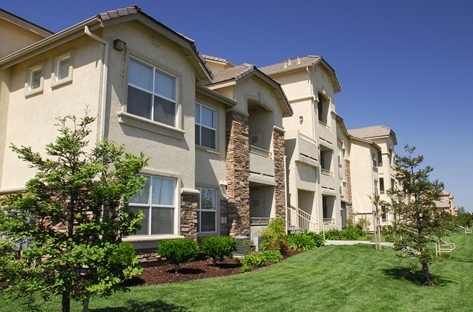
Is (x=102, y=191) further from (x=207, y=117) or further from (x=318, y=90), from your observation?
(x=318, y=90)

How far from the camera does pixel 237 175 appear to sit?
17.3 meters

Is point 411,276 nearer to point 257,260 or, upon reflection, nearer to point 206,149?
point 257,260

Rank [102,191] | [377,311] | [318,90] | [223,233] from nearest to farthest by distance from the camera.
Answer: [102,191]
[377,311]
[223,233]
[318,90]

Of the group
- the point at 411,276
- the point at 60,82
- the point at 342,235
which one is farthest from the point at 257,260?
the point at 342,235

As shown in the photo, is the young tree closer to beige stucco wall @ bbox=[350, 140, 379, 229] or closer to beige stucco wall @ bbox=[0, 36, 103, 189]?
beige stucco wall @ bbox=[0, 36, 103, 189]

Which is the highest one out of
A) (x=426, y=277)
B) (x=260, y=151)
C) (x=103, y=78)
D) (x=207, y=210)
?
(x=103, y=78)

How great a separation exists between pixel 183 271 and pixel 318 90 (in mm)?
18319

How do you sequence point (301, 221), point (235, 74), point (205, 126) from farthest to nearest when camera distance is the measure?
point (301, 221)
point (235, 74)
point (205, 126)

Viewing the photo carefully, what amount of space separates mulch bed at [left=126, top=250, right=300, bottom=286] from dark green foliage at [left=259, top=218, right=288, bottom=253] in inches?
99.0

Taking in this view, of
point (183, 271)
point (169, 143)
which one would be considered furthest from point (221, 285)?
point (169, 143)

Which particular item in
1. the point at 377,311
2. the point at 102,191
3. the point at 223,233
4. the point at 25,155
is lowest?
the point at 377,311

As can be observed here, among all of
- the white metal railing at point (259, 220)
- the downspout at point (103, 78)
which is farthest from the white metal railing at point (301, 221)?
the downspout at point (103, 78)

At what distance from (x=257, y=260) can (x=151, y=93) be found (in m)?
6.54

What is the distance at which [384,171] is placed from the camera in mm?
42250
